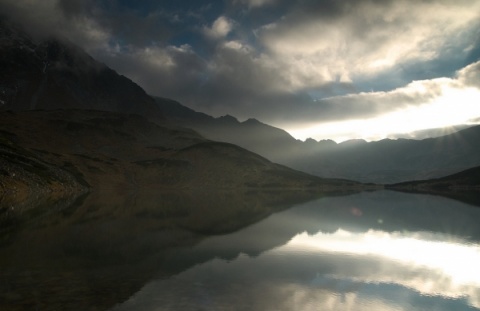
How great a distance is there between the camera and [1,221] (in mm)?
67750

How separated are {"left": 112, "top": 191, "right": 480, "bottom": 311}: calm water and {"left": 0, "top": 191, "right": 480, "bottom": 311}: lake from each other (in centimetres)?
11

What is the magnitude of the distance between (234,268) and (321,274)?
9.37 meters

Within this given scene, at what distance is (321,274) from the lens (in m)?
37.1

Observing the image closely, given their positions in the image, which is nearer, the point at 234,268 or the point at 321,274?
the point at 321,274

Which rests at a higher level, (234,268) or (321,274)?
(321,274)

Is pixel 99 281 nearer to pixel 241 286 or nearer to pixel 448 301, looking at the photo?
pixel 241 286

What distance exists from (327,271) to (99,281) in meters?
23.1

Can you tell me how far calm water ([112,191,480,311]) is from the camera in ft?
91.8

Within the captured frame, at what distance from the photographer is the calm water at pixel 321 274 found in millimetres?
27984

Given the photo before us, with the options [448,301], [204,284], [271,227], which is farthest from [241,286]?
[271,227]

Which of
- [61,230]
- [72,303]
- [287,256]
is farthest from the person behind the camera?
[61,230]

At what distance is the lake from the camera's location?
27969 mm

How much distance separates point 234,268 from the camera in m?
39.4

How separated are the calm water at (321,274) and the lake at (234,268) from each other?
0.11 meters
